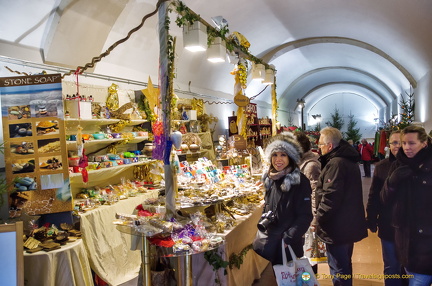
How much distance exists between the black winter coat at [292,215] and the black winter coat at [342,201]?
1.26 feet

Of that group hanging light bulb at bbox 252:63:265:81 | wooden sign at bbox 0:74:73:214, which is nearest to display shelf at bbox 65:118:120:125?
wooden sign at bbox 0:74:73:214

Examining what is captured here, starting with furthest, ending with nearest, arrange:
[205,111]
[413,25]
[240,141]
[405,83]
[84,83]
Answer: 1. [405,83]
2. [205,111]
3. [413,25]
4. [240,141]
5. [84,83]

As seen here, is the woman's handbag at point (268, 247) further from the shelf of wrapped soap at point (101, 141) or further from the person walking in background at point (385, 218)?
the shelf of wrapped soap at point (101, 141)

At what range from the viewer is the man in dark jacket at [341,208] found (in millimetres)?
3311

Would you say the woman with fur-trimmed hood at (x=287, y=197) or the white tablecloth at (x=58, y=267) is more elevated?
the woman with fur-trimmed hood at (x=287, y=197)

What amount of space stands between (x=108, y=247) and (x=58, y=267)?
4.74 ft

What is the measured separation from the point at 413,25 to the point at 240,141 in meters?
3.92

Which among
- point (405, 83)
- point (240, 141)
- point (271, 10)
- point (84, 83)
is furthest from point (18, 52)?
point (405, 83)

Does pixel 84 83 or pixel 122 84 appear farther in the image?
pixel 122 84

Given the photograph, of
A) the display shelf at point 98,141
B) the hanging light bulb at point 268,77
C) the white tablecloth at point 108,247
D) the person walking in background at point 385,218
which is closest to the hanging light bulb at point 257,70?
the hanging light bulb at point 268,77

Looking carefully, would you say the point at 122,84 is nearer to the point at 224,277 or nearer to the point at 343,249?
the point at 224,277

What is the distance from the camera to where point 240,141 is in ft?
20.5

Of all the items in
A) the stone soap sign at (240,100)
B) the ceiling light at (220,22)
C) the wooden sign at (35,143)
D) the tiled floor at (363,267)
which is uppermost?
the ceiling light at (220,22)

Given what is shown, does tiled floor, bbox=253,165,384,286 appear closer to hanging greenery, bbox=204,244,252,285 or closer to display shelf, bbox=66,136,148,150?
hanging greenery, bbox=204,244,252,285
